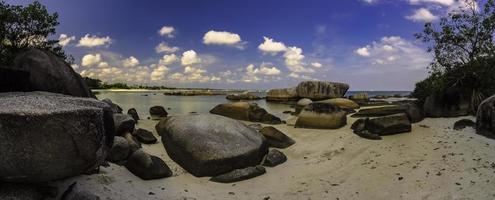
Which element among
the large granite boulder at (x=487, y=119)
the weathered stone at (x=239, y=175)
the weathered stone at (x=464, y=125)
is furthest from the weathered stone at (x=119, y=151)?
the weathered stone at (x=464, y=125)

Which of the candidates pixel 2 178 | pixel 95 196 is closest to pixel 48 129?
pixel 2 178

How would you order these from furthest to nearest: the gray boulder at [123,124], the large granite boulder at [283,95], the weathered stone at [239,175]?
the large granite boulder at [283,95] → the gray boulder at [123,124] → the weathered stone at [239,175]

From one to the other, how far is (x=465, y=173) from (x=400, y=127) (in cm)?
521

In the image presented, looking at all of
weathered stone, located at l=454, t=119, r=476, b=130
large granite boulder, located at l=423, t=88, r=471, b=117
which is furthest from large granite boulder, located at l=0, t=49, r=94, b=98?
large granite boulder, located at l=423, t=88, r=471, b=117

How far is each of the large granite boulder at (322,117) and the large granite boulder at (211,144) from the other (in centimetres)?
596

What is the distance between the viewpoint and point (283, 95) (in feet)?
208

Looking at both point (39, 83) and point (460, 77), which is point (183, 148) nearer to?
point (39, 83)

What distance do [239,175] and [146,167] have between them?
2336 millimetres

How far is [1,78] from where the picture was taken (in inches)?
375

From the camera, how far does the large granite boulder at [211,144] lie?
11.0 metres

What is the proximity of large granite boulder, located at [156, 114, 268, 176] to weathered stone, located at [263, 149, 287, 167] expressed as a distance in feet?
0.57

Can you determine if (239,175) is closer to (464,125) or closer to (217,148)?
(217,148)

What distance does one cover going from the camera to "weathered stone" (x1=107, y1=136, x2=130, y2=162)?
437 inches

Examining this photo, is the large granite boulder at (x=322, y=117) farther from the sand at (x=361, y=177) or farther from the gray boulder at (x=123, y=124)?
the gray boulder at (x=123, y=124)
